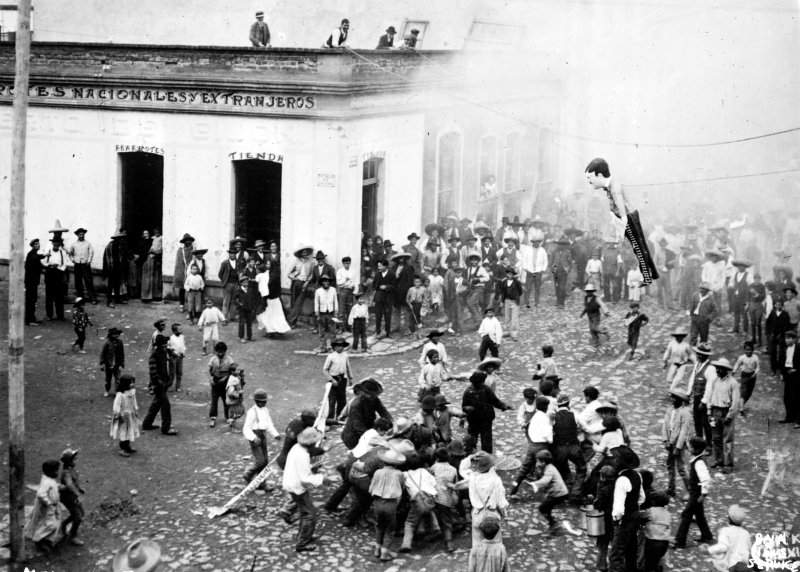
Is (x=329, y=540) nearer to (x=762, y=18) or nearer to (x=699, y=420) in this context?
(x=699, y=420)

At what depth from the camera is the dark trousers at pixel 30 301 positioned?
739 inches

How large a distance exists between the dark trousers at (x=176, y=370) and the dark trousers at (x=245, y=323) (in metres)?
2.82

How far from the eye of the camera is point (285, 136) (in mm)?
19531

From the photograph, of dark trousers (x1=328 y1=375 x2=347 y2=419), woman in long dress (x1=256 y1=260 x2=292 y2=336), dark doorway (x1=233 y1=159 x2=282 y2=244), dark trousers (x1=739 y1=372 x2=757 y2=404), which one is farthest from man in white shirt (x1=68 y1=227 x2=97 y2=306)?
dark trousers (x1=739 y1=372 x2=757 y2=404)

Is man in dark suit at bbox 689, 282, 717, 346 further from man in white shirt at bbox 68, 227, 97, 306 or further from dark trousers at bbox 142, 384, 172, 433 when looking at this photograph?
man in white shirt at bbox 68, 227, 97, 306

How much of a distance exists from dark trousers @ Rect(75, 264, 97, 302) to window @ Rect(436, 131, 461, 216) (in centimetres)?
932

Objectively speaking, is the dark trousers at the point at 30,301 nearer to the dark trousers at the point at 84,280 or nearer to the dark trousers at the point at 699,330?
the dark trousers at the point at 84,280

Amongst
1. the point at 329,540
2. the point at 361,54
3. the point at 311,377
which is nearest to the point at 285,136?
the point at 361,54

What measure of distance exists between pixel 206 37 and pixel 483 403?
18.9 meters

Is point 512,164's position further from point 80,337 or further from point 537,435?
point 537,435

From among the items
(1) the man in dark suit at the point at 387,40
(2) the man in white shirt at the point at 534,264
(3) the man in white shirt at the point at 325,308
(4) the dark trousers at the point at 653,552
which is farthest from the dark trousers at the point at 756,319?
(1) the man in dark suit at the point at 387,40

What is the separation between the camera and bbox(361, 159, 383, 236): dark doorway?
70.5 ft

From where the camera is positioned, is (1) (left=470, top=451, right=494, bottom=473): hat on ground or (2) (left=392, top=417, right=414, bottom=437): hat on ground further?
(2) (left=392, top=417, right=414, bottom=437): hat on ground

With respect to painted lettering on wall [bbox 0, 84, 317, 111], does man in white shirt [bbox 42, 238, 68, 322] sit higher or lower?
lower
